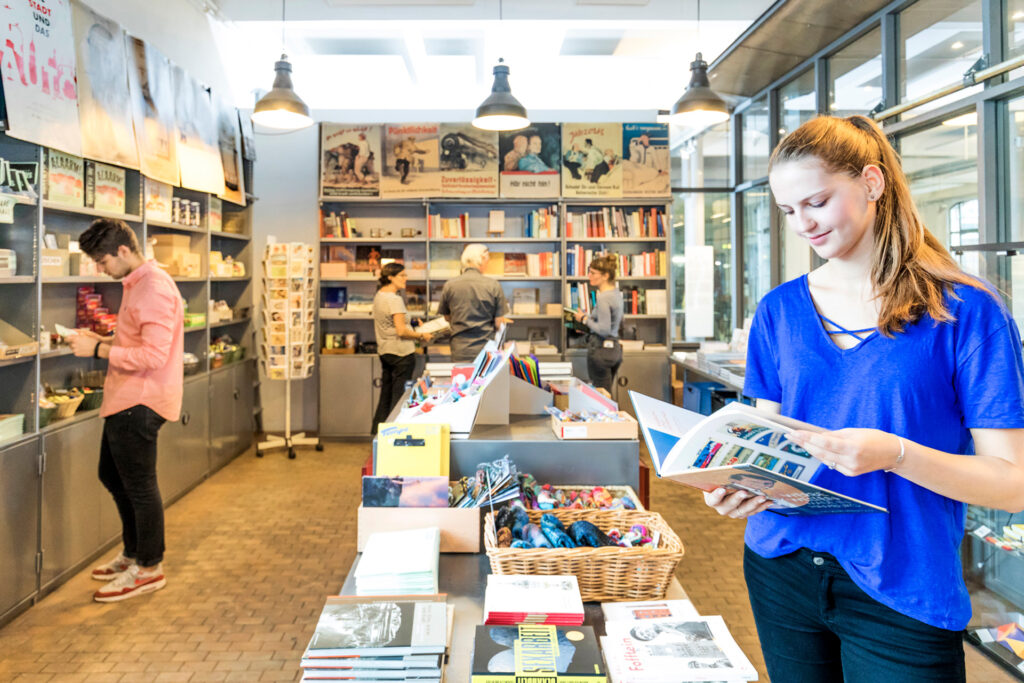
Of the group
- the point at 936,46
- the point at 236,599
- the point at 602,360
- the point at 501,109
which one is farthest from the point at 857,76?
the point at 236,599

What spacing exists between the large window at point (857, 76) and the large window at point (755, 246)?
4.46ft

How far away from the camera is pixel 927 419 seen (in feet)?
3.67

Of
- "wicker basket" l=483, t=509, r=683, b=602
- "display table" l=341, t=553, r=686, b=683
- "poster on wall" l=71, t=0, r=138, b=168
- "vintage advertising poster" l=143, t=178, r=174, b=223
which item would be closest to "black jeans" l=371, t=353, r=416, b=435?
"vintage advertising poster" l=143, t=178, r=174, b=223

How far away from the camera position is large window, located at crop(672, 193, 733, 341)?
739 cm

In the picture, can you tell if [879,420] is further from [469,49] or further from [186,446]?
[469,49]

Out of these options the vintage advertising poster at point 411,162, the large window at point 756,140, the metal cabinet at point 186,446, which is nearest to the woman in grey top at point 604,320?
the large window at point 756,140

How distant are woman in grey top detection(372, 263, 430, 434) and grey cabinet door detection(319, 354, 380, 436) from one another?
0.65m

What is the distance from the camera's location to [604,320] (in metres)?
6.01

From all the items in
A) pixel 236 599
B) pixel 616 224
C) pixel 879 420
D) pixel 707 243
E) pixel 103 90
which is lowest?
pixel 236 599

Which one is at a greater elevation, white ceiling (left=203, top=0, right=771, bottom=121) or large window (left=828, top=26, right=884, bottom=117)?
white ceiling (left=203, top=0, right=771, bottom=121)

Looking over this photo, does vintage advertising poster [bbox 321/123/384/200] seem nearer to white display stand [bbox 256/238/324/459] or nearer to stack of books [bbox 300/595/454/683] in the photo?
white display stand [bbox 256/238/324/459]

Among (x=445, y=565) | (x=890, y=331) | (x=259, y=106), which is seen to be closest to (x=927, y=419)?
(x=890, y=331)

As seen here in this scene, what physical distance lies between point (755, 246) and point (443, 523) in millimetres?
5657

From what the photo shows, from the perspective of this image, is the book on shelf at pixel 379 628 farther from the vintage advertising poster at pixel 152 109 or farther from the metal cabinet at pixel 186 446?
the vintage advertising poster at pixel 152 109
